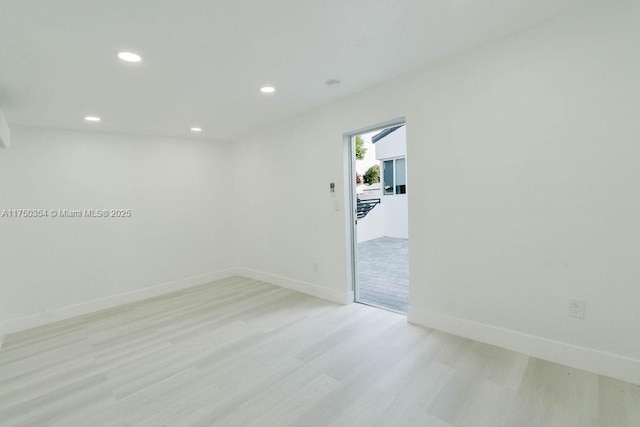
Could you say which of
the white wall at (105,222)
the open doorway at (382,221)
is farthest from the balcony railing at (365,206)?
the white wall at (105,222)

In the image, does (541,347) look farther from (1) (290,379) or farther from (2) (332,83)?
(2) (332,83)

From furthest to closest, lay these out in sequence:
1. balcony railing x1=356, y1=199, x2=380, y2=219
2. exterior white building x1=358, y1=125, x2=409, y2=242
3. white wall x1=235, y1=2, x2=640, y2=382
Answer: exterior white building x1=358, y1=125, x2=409, y2=242 < balcony railing x1=356, y1=199, x2=380, y2=219 < white wall x1=235, y1=2, x2=640, y2=382

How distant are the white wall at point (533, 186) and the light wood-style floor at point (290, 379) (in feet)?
0.87

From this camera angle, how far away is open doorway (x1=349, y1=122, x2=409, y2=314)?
361 centimetres

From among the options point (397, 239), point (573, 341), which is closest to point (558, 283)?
point (573, 341)

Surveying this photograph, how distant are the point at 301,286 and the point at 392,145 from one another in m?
6.05

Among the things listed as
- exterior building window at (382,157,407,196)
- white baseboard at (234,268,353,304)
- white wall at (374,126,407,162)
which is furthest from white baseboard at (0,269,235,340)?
white wall at (374,126,407,162)

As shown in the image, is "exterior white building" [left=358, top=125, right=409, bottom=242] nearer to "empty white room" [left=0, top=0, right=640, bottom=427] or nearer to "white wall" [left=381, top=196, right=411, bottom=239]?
"white wall" [left=381, top=196, right=411, bottom=239]

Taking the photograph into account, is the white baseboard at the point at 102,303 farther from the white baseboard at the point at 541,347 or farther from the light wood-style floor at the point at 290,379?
the white baseboard at the point at 541,347

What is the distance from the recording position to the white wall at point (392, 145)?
8469 millimetres

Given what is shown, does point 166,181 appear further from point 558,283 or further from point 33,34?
point 558,283

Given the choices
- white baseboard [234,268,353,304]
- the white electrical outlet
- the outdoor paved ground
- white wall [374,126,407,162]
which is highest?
white wall [374,126,407,162]

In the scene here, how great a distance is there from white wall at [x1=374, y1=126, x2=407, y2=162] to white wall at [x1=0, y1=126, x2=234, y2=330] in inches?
206

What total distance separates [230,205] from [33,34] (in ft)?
11.4
